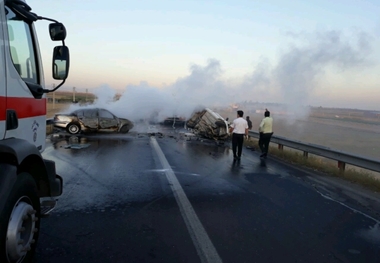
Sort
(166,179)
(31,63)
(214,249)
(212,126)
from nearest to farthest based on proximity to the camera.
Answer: (31,63) → (214,249) → (166,179) → (212,126)

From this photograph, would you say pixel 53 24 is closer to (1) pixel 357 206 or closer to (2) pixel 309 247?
(2) pixel 309 247

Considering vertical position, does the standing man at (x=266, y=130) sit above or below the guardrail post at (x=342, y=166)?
above

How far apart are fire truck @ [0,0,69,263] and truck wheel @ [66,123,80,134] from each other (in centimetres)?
1407

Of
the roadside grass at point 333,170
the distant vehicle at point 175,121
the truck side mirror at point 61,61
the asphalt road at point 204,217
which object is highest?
the truck side mirror at point 61,61

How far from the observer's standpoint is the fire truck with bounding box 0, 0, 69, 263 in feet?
9.21

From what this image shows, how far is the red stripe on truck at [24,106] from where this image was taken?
2.81 m

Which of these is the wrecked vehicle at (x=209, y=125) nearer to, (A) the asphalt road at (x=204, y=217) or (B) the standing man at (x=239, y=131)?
(B) the standing man at (x=239, y=131)

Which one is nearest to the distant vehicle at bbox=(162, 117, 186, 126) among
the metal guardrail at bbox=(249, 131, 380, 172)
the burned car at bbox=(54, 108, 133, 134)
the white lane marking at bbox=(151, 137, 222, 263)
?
the burned car at bbox=(54, 108, 133, 134)

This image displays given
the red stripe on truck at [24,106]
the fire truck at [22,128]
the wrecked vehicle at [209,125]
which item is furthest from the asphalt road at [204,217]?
the wrecked vehicle at [209,125]

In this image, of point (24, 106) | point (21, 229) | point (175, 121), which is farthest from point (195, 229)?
point (175, 121)

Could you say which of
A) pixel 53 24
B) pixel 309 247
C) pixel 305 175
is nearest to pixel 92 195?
pixel 53 24

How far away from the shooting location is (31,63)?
12.2 feet

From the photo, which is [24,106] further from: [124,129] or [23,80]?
[124,129]

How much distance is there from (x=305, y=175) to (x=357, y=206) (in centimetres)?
294
